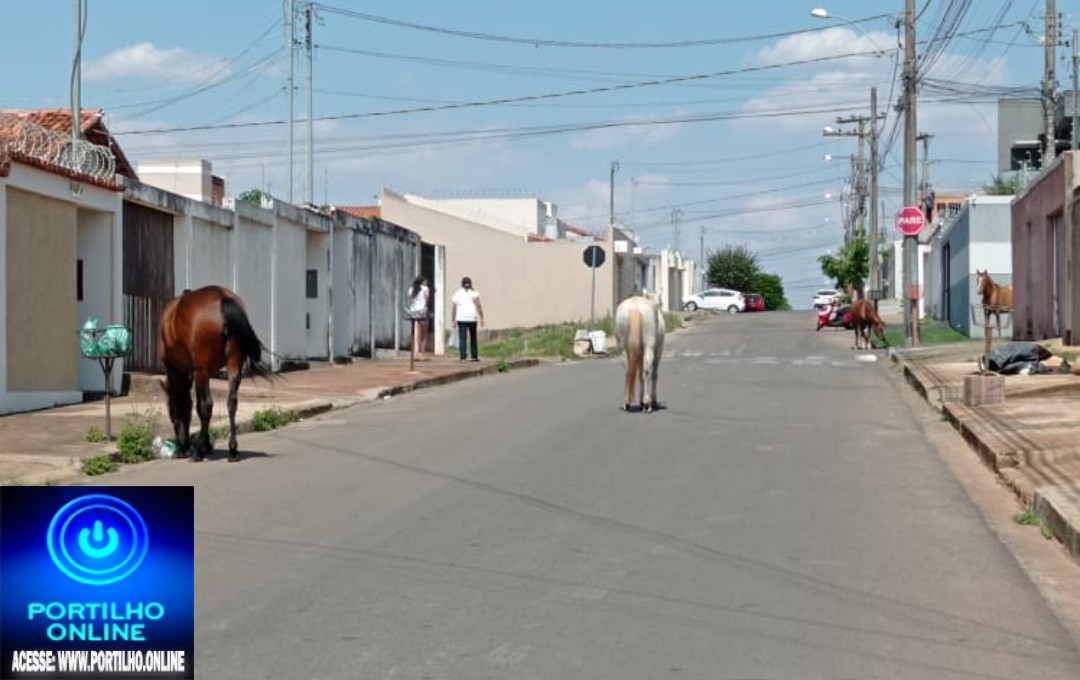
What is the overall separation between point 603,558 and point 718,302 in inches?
3223

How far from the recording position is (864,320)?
36281 millimetres

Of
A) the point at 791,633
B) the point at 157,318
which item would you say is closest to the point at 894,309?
the point at 157,318

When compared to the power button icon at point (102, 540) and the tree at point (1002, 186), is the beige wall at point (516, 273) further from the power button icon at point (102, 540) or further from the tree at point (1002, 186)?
the power button icon at point (102, 540)

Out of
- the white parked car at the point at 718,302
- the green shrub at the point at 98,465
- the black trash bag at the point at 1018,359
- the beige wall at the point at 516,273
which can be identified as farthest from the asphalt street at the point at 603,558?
the white parked car at the point at 718,302

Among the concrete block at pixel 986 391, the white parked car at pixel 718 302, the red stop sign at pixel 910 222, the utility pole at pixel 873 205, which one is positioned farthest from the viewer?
the white parked car at pixel 718 302

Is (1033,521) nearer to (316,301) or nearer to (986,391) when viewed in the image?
(986,391)

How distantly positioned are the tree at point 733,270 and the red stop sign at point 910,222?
3428 inches

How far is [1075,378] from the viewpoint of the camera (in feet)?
66.0

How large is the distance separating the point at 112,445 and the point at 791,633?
903cm

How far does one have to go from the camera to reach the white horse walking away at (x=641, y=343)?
61.9 feet

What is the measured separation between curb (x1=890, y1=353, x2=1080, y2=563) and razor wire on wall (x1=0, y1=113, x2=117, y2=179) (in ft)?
37.3

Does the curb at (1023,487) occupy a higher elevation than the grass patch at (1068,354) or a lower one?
lower

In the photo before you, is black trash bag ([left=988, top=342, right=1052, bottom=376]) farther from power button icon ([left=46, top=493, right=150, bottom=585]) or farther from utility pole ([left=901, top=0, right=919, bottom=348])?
power button icon ([left=46, top=493, right=150, bottom=585])

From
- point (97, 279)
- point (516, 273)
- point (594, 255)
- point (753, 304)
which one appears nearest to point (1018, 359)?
point (97, 279)
